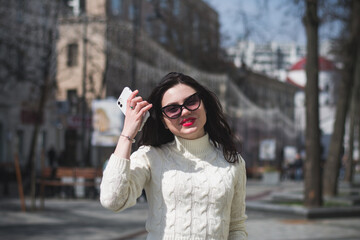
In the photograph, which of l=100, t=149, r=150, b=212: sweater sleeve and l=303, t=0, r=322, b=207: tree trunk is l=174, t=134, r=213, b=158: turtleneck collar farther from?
l=303, t=0, r=322, b=207: tree trunk

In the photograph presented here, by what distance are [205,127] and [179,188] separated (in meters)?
0.42

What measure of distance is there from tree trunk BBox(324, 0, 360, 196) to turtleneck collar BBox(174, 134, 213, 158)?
14178mm

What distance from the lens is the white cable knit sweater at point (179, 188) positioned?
2.67 meters

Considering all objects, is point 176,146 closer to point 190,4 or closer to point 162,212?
point 162,212

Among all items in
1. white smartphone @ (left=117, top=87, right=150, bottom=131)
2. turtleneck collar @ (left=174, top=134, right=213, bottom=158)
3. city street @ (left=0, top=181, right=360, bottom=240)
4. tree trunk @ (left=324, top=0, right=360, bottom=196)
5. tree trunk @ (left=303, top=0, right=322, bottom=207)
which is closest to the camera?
white smartphone @ (left=117, top=87, right=150, bottom=131)

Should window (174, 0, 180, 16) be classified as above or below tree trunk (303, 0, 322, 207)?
above

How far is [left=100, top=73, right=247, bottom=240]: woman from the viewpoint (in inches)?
107

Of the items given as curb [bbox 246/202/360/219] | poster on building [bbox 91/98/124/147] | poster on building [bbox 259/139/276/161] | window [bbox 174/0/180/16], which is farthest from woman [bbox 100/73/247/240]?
poster on building [bbox 259/139/276/161]

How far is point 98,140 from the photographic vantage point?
1906 cm

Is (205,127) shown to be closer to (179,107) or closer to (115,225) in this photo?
(179,107)

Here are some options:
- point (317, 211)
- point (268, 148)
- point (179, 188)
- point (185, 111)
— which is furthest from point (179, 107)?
point (268, 148)

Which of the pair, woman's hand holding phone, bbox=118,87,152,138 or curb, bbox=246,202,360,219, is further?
curb, bbox=246,202,360,219

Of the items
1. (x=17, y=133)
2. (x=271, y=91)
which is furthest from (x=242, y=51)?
(x=271, y=91)

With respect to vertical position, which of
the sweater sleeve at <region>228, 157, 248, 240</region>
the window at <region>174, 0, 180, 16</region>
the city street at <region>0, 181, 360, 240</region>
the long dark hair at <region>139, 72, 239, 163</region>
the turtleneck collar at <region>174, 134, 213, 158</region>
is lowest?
the city street at <region>0, 181, 360, 240</region>
